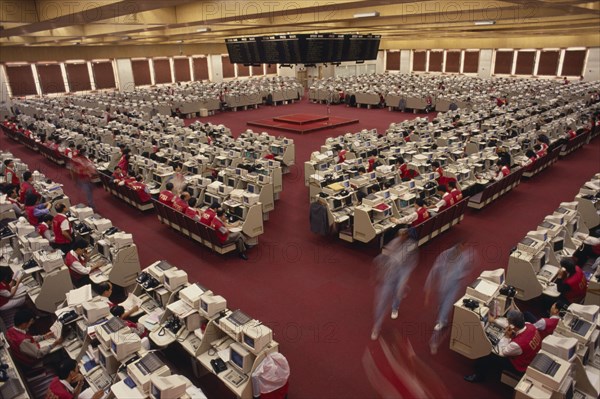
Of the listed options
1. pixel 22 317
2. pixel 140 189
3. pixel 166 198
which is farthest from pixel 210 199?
pixel 22 317

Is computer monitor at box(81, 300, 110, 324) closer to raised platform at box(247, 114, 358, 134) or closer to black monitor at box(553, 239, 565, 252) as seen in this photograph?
black monitor at box(553, 239, 565, 252)

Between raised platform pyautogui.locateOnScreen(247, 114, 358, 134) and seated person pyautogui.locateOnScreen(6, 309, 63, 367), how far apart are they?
50.5ft

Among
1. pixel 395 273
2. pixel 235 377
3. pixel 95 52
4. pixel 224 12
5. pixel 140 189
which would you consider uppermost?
pixel 224 12

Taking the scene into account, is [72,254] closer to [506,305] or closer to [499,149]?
[506,305]

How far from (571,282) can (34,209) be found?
10216mm

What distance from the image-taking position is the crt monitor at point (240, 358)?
481cm

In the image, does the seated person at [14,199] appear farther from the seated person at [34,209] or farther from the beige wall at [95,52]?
the beige wall at [95,52]

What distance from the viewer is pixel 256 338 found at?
464 centimetres

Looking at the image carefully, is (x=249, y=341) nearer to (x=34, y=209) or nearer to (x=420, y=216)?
(x=420, y=216)

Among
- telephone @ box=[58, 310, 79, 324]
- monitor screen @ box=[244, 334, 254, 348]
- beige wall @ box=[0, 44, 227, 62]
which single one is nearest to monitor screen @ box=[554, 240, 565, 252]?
monitor screen @ box=[244, 334, 254, 348]

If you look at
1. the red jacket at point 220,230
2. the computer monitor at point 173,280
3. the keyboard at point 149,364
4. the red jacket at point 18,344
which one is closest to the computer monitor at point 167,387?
the keyboard at point 149,364

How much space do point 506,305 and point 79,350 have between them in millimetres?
5839

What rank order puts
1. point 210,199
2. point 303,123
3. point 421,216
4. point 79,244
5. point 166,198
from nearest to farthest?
point 79,244
point 421,216
point 166,198
point 210,199
point 303,123

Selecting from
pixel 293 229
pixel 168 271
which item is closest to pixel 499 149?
pixel 293 229
